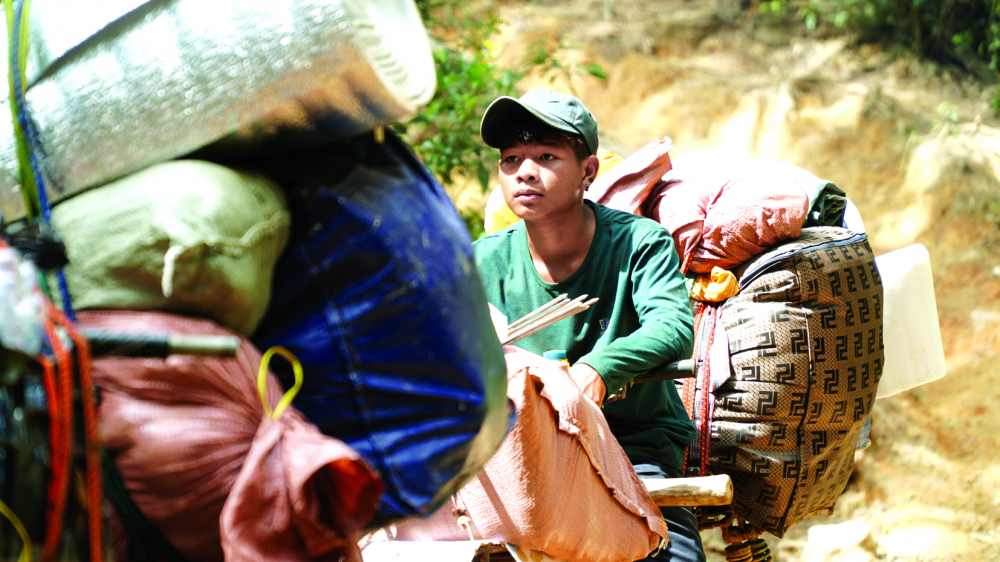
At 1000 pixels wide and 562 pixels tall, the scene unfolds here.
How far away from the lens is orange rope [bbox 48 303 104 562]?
842 millimetres

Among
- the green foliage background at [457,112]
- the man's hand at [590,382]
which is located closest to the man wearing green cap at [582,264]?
the man's hand at [590,382]

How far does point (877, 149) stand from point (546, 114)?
5.28m

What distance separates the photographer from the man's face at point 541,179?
2381mm

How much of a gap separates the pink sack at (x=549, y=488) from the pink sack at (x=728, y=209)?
3.13 ft

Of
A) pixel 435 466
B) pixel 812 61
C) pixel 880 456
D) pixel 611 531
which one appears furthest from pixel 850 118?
pixel 435 466

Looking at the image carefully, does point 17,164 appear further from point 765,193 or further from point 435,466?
point 765,193

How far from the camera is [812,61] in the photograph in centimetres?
744

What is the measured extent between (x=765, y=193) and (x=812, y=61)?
5.50 metres

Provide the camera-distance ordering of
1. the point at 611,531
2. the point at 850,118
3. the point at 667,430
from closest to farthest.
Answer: the point at 611,531 → the point at 667,430 → the point at 850,118

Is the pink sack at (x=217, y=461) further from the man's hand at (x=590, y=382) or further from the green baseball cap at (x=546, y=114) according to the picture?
the green baseball cap at (x=546, y=114)

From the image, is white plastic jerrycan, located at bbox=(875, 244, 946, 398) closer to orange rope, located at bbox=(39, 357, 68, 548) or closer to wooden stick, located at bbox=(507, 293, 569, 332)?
wooden stick, located at bbox=(507, 293, 569, 332)

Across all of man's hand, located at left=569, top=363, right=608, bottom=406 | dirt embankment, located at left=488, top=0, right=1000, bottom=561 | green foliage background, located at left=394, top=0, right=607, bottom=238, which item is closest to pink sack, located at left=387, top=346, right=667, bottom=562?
man's hand, located at left=569, top=363, right=608, bottom=406

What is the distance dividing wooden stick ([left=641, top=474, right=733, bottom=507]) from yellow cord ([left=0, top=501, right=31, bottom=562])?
1.40 metres

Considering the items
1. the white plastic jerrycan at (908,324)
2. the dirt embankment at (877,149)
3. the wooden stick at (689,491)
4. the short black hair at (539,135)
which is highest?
the short black hair at (539,135)
